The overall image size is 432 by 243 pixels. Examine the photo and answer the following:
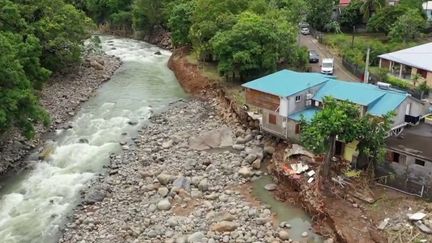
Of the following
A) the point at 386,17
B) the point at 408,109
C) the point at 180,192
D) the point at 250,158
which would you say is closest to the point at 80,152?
the point at 180,192

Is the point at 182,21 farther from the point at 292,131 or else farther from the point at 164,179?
the point at 164,179

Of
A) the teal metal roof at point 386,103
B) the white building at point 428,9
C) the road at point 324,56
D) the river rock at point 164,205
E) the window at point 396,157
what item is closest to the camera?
the window at point 396,157

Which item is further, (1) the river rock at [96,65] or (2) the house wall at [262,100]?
(1) the river rock at [96,65]

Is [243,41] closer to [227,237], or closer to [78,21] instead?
[78,21]

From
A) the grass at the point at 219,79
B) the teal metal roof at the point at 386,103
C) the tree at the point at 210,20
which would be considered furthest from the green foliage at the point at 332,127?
the tree at the point at 210,20

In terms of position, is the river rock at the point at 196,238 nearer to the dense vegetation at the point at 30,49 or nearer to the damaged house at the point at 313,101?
the damaged house at the point at 313,101

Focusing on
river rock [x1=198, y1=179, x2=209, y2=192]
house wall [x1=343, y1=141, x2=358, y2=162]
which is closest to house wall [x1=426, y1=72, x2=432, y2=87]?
house wall [x1=343, y1=141, x2=358, y2=162]

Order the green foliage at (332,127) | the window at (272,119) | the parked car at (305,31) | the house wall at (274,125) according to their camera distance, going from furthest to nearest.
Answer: the parked car at (305,31)
the window at (272,119)
the house wall at (274,125)
the green foliage at (332,127)
